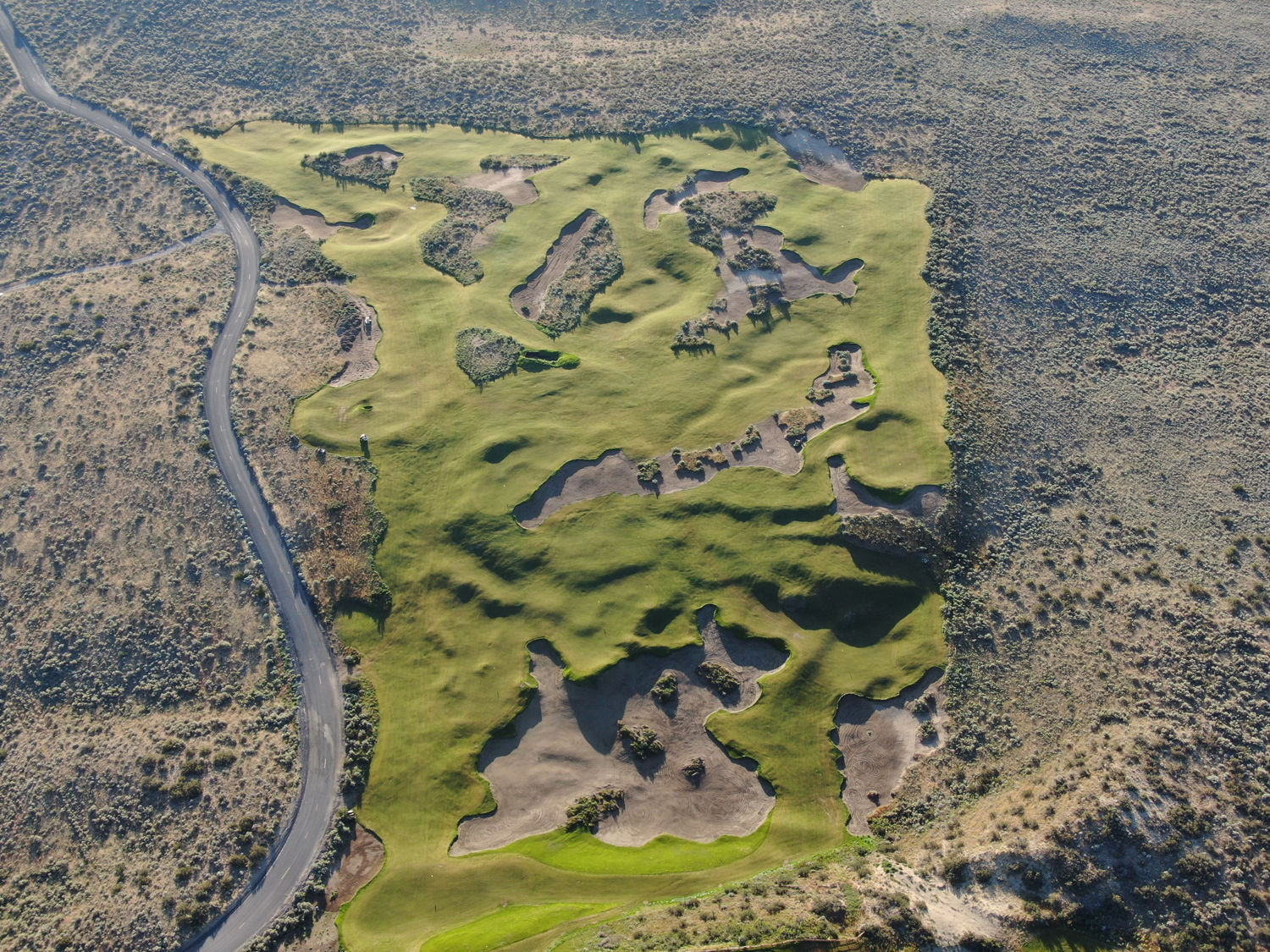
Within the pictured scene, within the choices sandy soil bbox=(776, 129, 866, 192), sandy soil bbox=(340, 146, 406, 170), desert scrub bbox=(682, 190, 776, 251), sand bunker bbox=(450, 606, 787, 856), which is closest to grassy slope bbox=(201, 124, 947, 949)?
sand bunker bbox=(450, 606, 787, 856)

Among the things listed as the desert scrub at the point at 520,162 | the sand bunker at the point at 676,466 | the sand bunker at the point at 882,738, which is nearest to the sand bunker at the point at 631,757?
the sand bunker at the point at 882,738

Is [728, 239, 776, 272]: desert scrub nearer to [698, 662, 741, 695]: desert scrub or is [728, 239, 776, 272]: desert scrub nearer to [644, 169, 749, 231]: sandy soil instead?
[644, 169, 749, 231]: sandy soil

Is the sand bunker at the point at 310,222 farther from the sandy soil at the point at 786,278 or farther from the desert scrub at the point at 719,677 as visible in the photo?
the desert scrub at the point at 719,677

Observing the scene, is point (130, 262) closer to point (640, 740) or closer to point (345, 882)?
point (345, 882)

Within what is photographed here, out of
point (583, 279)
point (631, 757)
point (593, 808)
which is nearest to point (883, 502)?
point (631, 757)

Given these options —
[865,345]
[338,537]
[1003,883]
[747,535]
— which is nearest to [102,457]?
[338,537]

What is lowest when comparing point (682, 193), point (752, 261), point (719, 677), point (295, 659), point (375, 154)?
point (295, 659)
